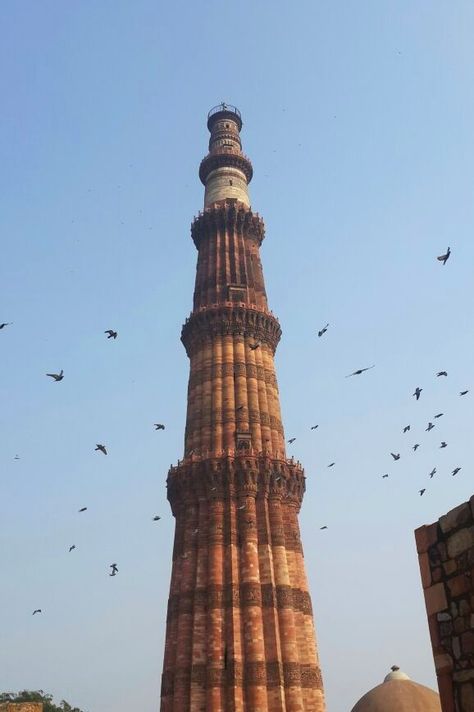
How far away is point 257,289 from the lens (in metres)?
35.3

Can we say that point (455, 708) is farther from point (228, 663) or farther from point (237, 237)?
point (237, 237)

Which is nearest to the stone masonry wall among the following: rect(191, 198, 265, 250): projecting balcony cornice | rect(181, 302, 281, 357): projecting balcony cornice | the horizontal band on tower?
the horizontal band on tower

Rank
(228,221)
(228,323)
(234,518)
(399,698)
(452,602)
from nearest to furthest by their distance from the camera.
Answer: (452,602) < (399,698) < (234,518) < (228,323) < (228,221)

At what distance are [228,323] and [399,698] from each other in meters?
19.6

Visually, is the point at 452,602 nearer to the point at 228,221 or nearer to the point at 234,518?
the point at 234,518

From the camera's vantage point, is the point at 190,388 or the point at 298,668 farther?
the point at 190,388

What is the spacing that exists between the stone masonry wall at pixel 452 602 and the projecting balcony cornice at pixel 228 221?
3109 centimetres

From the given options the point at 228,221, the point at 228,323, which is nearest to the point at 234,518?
the point at 228,323

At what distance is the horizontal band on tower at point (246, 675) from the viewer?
2369 cm

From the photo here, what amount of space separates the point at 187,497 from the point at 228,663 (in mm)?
6991

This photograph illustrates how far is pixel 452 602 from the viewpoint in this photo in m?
7.27

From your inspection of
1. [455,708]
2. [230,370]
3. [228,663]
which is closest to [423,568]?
[455,708]

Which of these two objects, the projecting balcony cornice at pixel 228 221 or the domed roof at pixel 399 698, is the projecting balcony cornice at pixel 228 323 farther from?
the domed roof at pixel 399 698

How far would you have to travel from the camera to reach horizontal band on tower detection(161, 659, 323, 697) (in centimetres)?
2369
